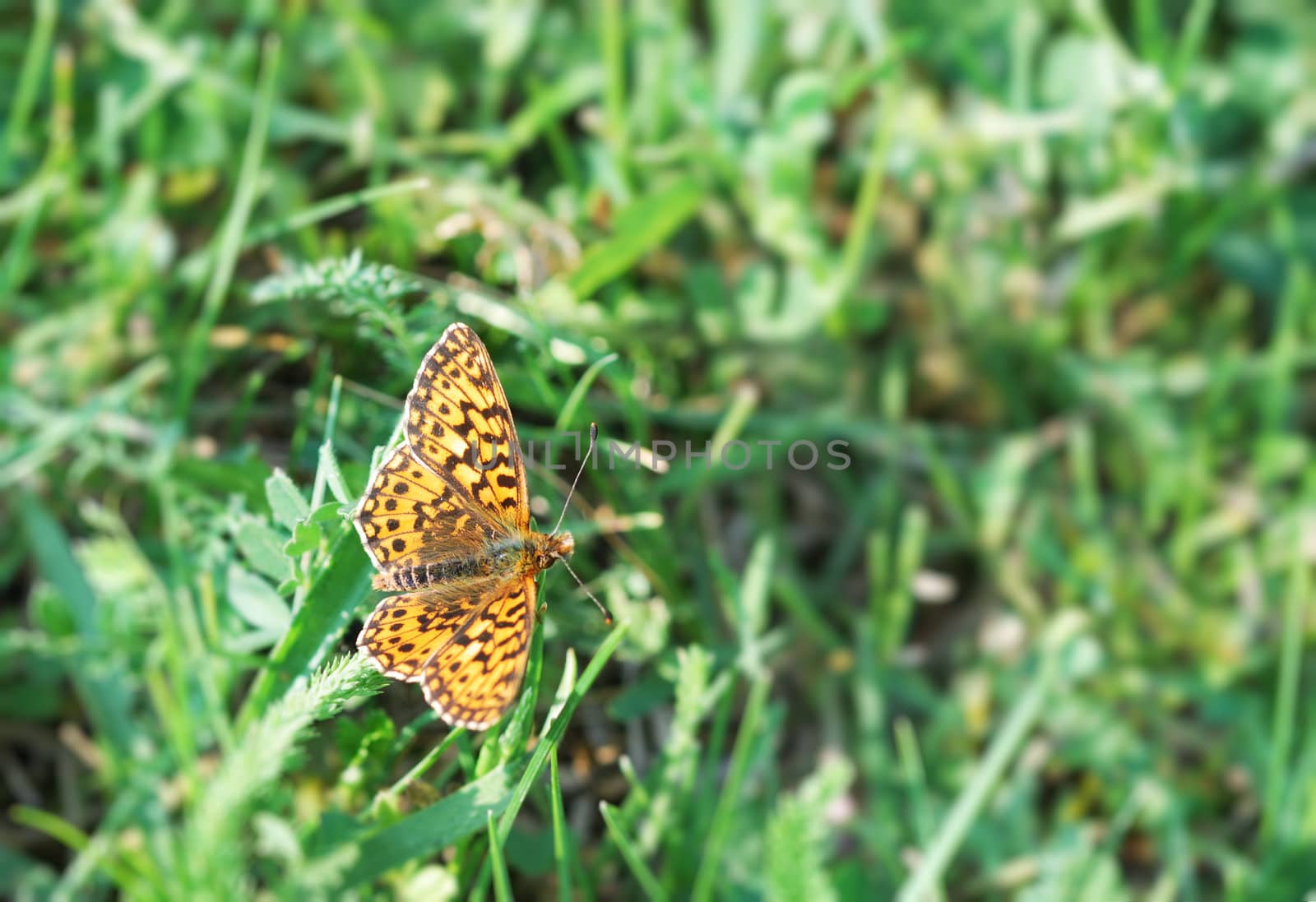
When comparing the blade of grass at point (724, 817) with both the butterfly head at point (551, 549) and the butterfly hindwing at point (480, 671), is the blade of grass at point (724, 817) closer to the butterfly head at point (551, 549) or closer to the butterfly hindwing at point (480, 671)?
the butterfly head at point (551, 549)

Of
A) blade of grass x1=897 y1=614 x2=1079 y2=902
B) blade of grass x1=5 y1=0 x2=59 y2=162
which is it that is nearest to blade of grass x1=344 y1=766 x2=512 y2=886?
blade of grass x1=897 y1=614 x2=1079 y2=902

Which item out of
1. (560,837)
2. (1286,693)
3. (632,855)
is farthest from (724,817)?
(1286,693)

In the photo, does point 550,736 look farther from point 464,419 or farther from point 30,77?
point 30,77

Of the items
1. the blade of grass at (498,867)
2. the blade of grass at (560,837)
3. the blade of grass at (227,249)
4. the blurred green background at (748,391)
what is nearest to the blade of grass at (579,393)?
the blurred green background at (748,391)

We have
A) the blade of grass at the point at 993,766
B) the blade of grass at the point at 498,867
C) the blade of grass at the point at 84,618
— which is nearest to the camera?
the blade of grass at the point at 498,867

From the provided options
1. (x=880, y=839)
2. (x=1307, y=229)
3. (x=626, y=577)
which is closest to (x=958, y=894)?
(x=880, y=839)

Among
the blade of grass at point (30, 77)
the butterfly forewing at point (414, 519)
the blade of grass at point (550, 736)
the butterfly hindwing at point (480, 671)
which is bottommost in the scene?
the blade of grass at point (550, 736)

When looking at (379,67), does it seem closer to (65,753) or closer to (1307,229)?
(65,753)
